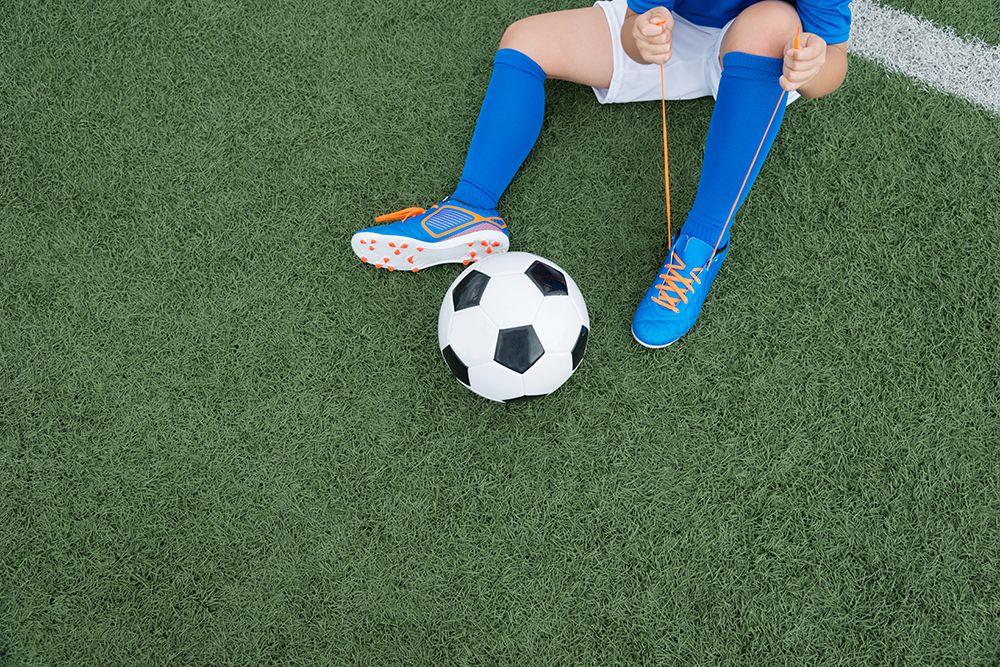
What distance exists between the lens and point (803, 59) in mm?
1021

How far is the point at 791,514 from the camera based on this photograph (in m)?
1.28

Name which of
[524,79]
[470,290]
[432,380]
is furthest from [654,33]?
[432,380]

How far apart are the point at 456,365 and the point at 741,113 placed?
73 centimetres

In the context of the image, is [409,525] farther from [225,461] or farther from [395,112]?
[395,112]

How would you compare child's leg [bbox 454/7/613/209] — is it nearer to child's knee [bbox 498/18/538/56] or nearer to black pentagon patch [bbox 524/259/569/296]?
child's knee [bbox 498/18/538/56]

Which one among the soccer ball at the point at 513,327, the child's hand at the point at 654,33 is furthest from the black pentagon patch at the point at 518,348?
the child's hand at the point at 654,33

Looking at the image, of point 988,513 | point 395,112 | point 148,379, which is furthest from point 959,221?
point 148,379

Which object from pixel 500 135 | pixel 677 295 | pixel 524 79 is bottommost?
pixel 677 295

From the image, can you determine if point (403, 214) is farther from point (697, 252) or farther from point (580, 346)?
point (697, 252)

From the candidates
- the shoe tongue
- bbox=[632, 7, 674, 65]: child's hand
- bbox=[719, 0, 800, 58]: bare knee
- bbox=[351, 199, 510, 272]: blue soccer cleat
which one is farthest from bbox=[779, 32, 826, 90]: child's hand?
bbox=[351, 199, 510, 272]: blue soccer cleat

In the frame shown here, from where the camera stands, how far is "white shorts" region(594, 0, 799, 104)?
1268 mm

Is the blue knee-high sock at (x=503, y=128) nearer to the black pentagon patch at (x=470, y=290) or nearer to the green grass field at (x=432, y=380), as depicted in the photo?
the green grass field at (x=432, y=380)

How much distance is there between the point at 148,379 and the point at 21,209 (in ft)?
1.80

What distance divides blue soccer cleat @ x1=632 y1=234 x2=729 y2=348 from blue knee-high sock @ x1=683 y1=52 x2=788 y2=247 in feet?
0.14
